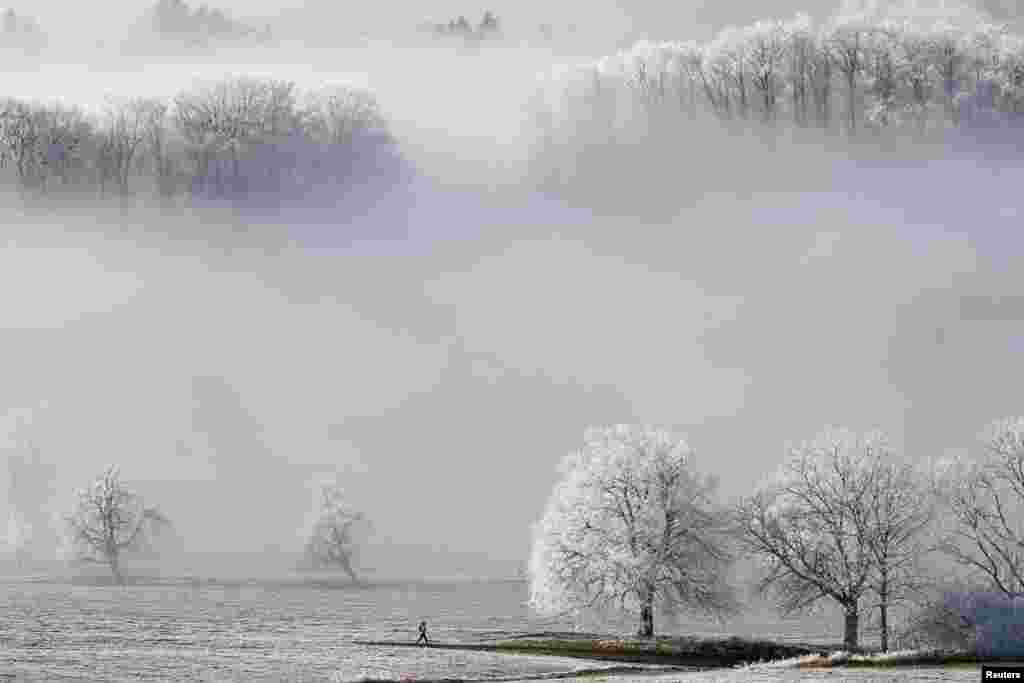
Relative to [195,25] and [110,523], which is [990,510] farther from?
[195,25]

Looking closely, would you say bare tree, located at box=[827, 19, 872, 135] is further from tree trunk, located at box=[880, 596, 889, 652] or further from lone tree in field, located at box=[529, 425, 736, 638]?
tree trunk, located at box=[880, 596, 889, 652]

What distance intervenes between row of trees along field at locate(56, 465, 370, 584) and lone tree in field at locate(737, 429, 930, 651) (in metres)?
30.4

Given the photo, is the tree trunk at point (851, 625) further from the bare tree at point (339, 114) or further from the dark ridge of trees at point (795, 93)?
the bare tree at point (339, 114)

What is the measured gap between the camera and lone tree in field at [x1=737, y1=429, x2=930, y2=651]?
72125mm

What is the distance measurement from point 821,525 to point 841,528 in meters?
0.92

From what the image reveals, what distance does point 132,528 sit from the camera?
97.8 metres

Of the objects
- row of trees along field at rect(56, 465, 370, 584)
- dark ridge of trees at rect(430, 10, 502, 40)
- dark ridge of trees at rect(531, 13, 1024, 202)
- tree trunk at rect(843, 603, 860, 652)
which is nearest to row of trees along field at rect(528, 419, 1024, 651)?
tree trunk at rect(843, 603, 860, 652)

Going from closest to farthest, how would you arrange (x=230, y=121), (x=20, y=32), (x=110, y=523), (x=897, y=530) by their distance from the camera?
(x=897, y=530), (x=110, y=523), (x=230, y=121), (x=20, y=32)

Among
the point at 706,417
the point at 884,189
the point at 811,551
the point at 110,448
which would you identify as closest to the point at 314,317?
the point at 110,448

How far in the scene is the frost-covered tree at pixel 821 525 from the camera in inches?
2854

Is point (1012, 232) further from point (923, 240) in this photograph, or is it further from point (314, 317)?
point (314, 317)

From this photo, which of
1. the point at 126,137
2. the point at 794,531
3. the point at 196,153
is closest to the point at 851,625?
the point at 794,531

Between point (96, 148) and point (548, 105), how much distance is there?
4051 cm

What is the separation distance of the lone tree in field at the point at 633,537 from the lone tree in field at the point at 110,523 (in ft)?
97.6
